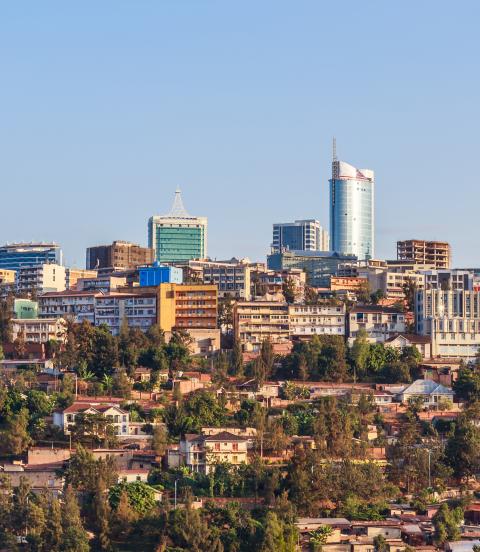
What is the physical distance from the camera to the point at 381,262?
66.5m

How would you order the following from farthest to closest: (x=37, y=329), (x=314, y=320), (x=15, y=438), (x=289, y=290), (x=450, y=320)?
(x=289, y=290) < (x=314, y=320) < (x=37, y=329) < (x=450, y=320) < (x=15, y=438)

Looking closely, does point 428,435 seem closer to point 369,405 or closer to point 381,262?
point 369,405

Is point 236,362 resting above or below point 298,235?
below

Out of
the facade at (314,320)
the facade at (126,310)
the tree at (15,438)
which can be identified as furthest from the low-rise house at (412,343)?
the tree at (15,438)

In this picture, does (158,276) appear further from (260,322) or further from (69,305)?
(260,322)

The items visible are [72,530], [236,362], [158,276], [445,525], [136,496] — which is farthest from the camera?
[158,276]

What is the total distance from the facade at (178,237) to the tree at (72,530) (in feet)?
150

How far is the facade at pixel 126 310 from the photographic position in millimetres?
48562

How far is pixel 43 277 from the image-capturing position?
64.5 m

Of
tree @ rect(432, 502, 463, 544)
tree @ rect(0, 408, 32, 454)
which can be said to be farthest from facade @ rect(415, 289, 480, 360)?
tree @ rect(0, 408, 32, 454)

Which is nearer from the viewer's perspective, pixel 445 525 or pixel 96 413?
pixel 445 525

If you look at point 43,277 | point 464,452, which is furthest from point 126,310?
point 43,277

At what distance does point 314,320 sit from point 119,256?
21057mm

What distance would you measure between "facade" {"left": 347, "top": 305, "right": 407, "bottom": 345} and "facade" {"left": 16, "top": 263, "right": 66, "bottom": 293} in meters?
17.6
